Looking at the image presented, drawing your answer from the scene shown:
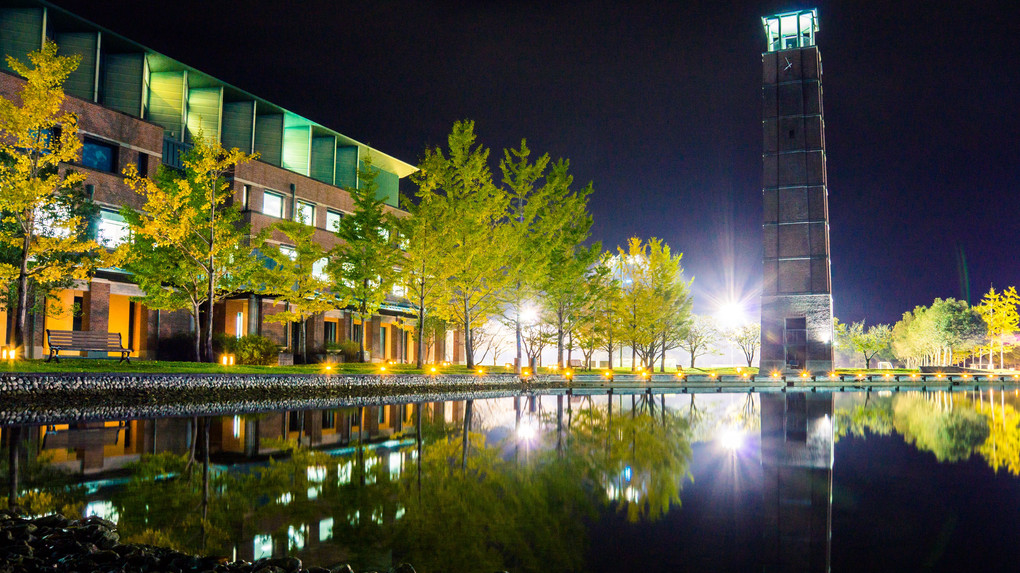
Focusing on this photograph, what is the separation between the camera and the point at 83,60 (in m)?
32.4

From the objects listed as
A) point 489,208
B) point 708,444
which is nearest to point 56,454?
point 708,444

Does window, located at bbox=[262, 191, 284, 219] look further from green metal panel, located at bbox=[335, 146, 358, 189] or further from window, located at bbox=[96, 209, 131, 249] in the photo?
window, located at bbox=[96, 209, 131, 249]

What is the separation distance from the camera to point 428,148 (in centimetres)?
2877

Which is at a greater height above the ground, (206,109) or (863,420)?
(206,109)

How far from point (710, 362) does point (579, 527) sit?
3052 inches

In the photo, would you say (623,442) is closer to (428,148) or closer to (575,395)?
(575,395)

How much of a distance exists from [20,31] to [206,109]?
928 cm

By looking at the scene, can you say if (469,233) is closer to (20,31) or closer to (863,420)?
(863,420)

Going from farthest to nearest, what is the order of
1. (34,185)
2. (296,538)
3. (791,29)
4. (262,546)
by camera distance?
(791,29)
(34,185)
(296,538)
(262,546)

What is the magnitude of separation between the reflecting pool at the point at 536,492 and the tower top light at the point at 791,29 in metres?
37.0

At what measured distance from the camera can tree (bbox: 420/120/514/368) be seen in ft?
89.4

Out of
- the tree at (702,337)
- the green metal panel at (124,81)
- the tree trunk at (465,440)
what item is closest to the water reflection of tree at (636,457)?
the tree trunk at (465,440)

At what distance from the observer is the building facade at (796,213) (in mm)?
41219

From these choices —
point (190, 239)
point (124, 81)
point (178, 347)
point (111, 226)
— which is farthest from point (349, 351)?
point (124, 81)
